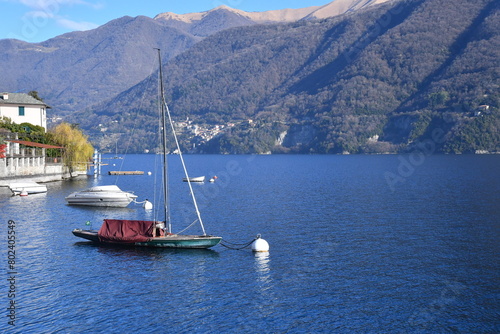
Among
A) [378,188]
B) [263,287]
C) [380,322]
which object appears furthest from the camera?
[378,188]

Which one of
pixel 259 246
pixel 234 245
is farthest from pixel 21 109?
pixel 259 246

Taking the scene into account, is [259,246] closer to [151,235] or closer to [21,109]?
[151,235]

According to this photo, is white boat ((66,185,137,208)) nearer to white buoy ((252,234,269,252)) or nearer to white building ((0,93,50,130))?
white buoy ((252,234,269,252))

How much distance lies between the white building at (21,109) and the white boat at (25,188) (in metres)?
39.8

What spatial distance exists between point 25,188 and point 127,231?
160ft

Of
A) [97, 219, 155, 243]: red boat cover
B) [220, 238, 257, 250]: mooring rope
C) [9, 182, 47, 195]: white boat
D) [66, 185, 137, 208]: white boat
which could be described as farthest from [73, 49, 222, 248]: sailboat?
[9, 182, 47, 195]: white boat

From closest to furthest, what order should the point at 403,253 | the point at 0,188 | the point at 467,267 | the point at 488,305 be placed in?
the point at 488,305, the point at 467,267, the point at 403,253, the point at 0,188

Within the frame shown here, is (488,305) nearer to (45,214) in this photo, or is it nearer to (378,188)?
(45,214)

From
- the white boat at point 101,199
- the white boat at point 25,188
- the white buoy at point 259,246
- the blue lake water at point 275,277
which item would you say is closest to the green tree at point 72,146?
the white boat at point 25,188

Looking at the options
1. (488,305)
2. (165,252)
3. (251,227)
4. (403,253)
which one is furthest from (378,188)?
(488,305)

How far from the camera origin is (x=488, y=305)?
33.9 m

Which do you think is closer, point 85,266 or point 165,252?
point 85,266

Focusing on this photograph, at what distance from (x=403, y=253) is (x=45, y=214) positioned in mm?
45114

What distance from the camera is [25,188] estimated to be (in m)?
90.8
